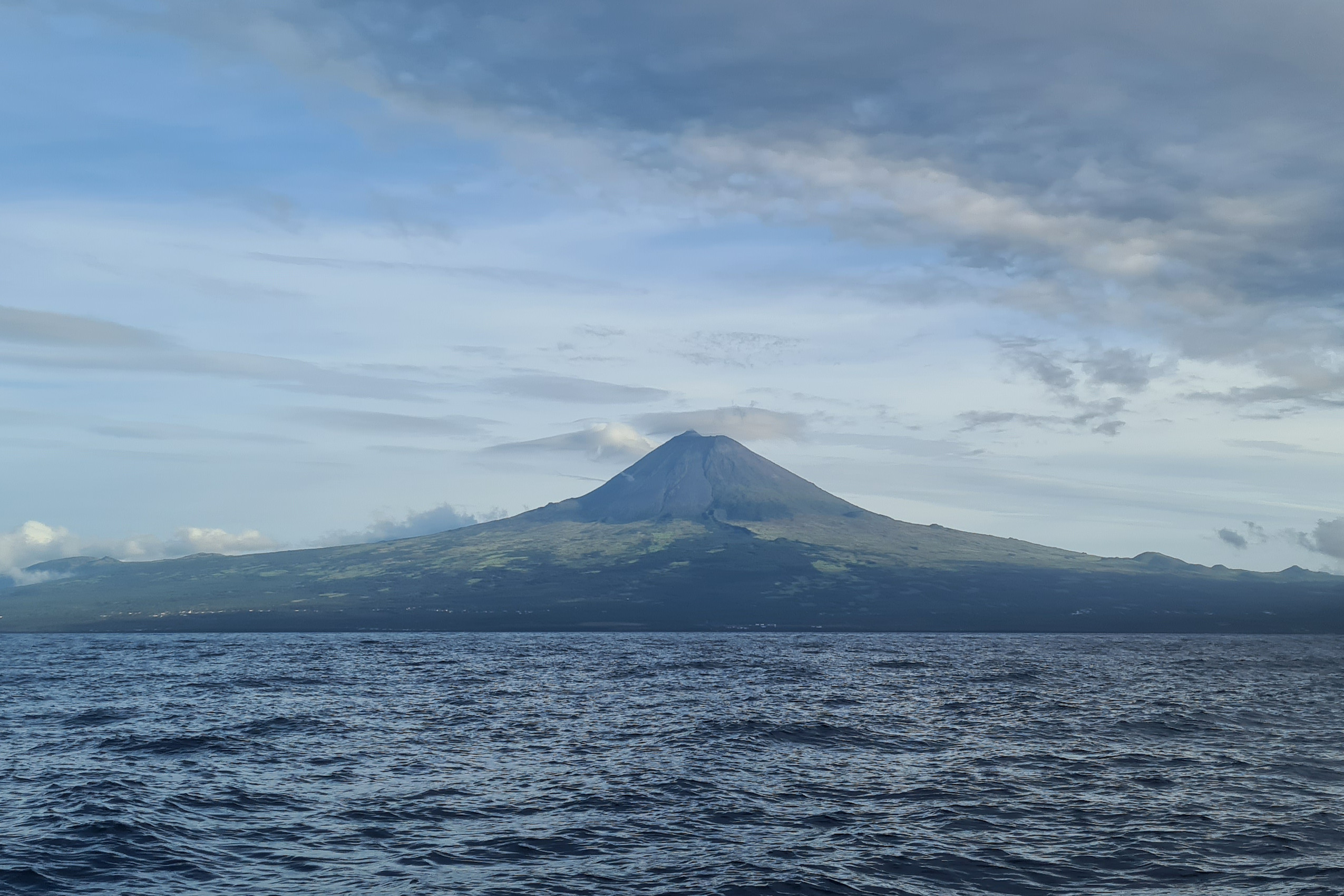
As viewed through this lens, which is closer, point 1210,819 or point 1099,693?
point 1210,819

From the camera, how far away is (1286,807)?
35.8m

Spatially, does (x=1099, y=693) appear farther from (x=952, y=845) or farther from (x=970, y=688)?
(x=952, y=845)

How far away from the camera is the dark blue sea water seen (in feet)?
90.4

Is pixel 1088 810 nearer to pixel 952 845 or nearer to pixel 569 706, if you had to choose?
pixel 952 845

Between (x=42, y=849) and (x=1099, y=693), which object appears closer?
(x=42, y=849)

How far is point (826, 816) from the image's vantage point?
1357 inches

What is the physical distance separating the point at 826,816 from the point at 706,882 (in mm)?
9461

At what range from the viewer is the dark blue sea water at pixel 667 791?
27.5 metres

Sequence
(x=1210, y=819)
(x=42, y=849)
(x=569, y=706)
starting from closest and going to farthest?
(x=42, y=849) < (x=1210, y=819) < (x=569, y=706)

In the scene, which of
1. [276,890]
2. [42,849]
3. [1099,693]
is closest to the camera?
[276,890]

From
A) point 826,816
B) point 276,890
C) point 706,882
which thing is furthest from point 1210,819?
point 276,890

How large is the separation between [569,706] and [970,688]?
3930 cm

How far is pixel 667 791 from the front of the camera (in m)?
39.0

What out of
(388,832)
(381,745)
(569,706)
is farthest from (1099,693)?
(388,832)
